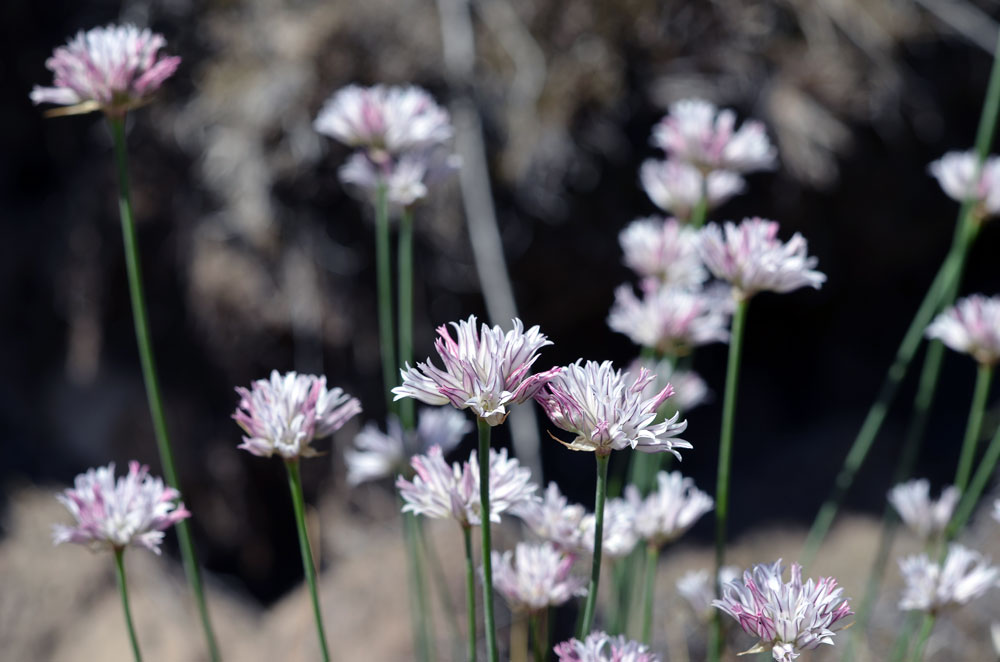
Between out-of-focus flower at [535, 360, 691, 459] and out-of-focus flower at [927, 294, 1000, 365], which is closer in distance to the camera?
out-of-focus flower at [535, 360, 691, 459]

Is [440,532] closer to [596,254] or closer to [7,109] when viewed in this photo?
[596,254]

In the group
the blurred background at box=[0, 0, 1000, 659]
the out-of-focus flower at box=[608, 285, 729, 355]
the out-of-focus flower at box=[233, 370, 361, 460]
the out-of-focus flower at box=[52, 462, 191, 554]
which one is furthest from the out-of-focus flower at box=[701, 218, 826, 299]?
the blurred background at box=[0, 0, 1000, 659]

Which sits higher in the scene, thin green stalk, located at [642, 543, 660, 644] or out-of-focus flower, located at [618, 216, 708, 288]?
out-of-focus flower, located at [618, 216, 708, 288]

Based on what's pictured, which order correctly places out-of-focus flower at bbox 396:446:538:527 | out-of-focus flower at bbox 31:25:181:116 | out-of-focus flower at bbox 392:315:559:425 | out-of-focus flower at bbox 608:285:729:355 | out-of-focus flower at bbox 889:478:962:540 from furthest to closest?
out-of-focus flower at bbox 889:478:962:540
out-of-focus flower at bbox 608:285:729:355
out-of-focus flower at bbox 31:25:181:116
out-of-focus flower at bbox 396:446:538:527
out-of-focus flower at bbox 392:315:559:425

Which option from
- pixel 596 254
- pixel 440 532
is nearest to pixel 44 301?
pixel 440 532

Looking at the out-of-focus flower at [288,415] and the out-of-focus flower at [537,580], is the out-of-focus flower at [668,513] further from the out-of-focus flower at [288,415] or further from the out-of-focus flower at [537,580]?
the out-of-focus flower at [288,415]

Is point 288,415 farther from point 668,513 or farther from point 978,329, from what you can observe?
point 978,329

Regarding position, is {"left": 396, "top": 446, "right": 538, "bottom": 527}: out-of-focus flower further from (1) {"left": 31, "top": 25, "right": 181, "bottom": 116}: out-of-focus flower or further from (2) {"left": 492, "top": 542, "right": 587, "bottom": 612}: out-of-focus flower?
(1) {"left": 31, "top": 25, "right": 181, "bottom": 116}: out-of-focus flower
